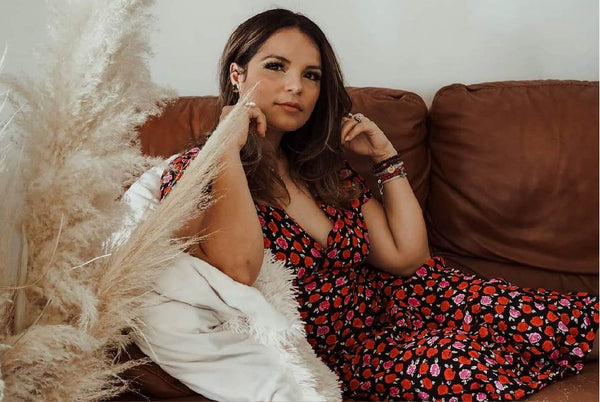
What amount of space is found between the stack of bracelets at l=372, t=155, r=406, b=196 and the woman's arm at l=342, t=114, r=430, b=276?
1 cm

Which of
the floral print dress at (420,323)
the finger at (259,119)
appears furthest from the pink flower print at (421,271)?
the finger at (259,119)

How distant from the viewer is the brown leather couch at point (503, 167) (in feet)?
5.85

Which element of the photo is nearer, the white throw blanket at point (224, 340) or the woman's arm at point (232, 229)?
the white throw blanket at point (224, 340)

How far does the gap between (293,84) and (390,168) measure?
371 mm

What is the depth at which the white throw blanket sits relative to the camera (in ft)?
3.40

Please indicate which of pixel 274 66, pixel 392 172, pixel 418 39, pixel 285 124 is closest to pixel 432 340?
pixel 392 172

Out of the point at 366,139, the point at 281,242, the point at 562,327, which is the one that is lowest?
the point at 562,327

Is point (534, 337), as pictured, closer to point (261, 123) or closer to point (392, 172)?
point (392, 172)

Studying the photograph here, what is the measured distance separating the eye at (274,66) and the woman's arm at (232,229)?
0.28 m

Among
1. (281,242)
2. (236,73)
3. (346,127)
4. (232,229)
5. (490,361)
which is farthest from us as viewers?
(346,127)

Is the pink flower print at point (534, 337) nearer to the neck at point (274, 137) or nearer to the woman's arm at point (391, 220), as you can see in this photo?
the woman's arm at point (391, 220)

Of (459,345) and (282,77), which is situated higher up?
(282,77)

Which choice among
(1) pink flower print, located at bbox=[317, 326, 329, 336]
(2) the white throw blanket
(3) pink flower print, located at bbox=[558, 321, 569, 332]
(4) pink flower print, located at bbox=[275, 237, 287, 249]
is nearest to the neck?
(4) pink flower print, located at bbox=[275, 237, 287, 249]

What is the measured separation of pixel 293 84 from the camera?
4.99 feet
